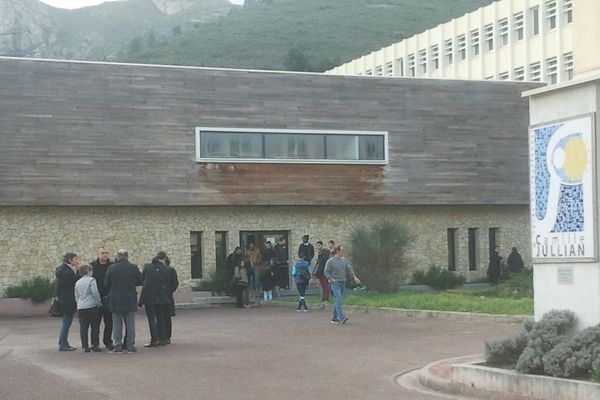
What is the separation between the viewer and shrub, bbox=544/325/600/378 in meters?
11.0

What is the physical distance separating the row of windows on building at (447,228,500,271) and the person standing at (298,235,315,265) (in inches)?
255

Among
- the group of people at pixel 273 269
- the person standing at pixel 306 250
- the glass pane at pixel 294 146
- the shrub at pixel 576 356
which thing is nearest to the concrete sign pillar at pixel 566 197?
the shrub at pixel 576 356

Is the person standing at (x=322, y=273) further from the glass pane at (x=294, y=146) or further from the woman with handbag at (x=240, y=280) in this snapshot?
the glass pane at (x=294, y=146)

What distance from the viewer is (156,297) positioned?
1891 centimetres

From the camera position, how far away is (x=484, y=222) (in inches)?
1490

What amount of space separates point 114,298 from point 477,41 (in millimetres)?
51556

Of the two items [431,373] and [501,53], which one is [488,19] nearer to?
[501,53]

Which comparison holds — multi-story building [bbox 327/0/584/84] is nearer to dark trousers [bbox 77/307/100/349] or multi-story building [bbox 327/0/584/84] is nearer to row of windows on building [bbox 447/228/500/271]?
row of windows on building [bbox 447/228/500/271]

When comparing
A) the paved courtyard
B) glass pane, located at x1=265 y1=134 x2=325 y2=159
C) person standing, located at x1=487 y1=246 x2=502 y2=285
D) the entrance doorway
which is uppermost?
glass pane, located at x1=265 y1=134 x2=325 y2=159

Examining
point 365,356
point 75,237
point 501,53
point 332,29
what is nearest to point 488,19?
point 501,53

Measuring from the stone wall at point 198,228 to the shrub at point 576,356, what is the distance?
22.6m

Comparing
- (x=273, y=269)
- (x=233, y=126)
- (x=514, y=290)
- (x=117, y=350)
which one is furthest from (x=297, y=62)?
(x=117, y=350)

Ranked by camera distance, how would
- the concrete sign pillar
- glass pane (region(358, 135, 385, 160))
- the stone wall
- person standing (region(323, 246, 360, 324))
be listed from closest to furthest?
the concrete sign pillar < person standing (region(323, 246, 360, 324)) < the stone wall < glass pane (region(358, 135, 385, 160))

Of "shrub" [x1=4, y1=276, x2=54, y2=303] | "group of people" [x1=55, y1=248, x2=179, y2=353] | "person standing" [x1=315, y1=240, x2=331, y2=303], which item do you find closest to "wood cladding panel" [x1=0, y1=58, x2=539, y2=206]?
"shrub" [x1=4, y1=276, x2=54, y2=303]
